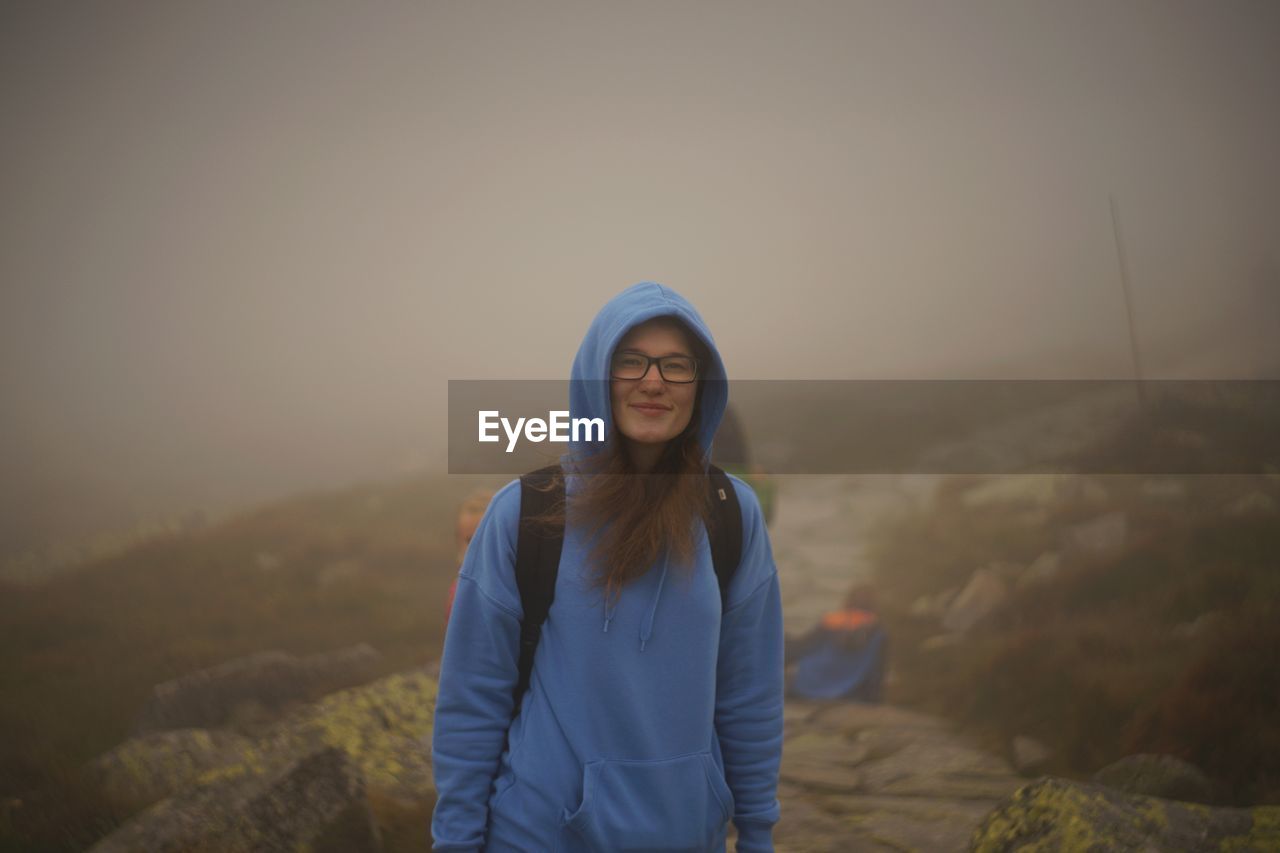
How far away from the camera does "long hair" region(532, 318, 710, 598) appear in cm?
183

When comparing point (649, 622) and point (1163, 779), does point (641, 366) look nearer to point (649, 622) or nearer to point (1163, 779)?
point (649, 622)

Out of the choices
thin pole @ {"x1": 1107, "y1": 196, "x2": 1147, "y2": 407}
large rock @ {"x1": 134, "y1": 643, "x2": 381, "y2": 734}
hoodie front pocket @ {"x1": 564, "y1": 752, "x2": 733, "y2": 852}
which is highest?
thin pole @ {"x1": 1107, "y1": 196, "x2": 1147, "y2": 407}

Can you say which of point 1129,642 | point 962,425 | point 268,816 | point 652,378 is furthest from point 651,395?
point 962,425

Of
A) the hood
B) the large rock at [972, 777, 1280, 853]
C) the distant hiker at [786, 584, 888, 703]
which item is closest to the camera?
the hood

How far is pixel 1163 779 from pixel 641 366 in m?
4.57

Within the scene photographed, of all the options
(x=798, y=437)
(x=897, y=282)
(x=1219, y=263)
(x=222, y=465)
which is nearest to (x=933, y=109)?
(x=897, y=282)

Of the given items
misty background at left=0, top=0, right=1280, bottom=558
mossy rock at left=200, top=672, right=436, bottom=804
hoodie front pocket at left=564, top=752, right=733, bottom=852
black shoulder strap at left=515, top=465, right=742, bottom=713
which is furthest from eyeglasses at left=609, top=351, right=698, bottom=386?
misty background at left=0, top=0, right=1280, bottom=558

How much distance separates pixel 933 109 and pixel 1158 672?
296 inches

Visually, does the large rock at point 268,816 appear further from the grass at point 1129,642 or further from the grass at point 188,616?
the grass at point 1129,642

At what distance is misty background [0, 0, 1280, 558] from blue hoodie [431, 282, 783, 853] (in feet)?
23.1

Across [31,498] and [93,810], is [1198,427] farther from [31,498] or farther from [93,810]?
[31,498]

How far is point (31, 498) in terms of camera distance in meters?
7.15

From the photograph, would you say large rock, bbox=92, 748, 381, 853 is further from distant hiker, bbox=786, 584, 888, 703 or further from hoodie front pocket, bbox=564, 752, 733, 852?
distant hiker, bbox=786, 584, 888, 703

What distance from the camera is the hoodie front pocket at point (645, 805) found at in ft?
5.76
